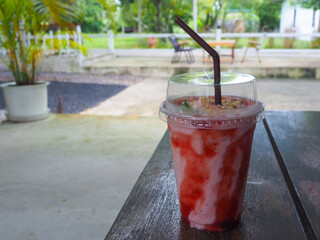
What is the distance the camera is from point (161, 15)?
13.3 meters

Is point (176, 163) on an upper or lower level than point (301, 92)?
upper

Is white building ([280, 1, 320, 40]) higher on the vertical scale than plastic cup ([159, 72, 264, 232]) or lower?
higher

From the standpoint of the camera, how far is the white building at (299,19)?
14041 mm

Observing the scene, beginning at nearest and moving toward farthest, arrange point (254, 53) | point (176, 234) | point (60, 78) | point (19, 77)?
point (176, 234) → point (19, 77) → point (60, 78) → point (254, 53)

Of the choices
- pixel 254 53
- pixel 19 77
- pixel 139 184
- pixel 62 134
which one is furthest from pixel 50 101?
pixel 254 53

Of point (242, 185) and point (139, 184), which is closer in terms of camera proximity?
point (242, 185)

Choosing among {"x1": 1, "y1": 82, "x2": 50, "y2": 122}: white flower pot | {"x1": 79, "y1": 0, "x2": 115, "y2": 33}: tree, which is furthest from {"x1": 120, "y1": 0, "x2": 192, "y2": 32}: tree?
{"x1": 1, "y1": 82, "x2": 50, "y2": 122}: white flower pot

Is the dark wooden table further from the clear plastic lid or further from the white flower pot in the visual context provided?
the white flower pot

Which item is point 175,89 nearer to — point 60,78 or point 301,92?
point 301,92

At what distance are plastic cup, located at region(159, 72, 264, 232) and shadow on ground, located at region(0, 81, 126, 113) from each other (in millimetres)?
3673

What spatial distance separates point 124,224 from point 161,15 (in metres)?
13.5

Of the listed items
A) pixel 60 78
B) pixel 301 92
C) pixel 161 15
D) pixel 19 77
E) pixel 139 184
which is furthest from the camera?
pixel 161 15

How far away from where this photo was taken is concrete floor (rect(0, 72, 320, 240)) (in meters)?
1.76

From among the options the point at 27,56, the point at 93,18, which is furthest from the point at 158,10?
the point at 93,18
